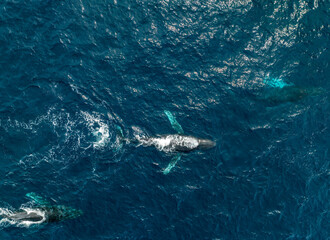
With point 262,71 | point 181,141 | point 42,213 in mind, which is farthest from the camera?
point 262,71

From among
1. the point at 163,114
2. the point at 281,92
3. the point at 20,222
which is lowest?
the point at 20,222

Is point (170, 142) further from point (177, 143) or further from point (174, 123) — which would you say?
point (174, 123)

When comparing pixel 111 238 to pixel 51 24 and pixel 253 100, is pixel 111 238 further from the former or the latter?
pixel 51 24

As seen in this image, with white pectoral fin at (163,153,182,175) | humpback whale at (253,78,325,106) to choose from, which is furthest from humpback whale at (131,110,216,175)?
humpback whale at (253,78,325,106)

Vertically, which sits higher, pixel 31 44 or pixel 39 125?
pixel 31 44

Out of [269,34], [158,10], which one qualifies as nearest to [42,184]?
[158,10]

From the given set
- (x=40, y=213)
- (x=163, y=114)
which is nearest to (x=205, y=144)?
(x=163, y=114)

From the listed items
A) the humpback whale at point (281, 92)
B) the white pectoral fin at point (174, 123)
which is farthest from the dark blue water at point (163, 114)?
the white pectoral fin at point (174, 123)
